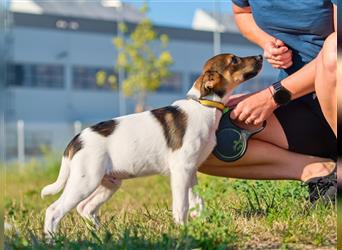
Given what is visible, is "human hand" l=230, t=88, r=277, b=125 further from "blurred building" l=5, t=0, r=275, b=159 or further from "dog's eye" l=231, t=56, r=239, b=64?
"blurred building" l=5, t=0, r=275, b=159

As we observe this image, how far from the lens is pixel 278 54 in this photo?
414 cm

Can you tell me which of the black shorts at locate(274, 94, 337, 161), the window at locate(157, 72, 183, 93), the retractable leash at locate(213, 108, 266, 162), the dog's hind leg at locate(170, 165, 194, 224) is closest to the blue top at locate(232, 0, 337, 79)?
the black shorts at locate(274, 94, 337, 161)

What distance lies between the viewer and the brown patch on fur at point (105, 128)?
362 centimetres

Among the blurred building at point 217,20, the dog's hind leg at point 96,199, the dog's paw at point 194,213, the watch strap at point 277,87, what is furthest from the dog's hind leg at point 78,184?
the blurred building at point 217,20

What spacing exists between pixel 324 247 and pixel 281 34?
160 centimetres

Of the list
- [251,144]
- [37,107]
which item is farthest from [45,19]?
[251,144]

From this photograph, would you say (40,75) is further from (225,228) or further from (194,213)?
(225,228)

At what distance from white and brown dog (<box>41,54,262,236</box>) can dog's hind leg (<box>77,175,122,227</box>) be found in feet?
0.28

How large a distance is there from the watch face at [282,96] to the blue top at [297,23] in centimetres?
28

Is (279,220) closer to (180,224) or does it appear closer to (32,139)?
(180,224)

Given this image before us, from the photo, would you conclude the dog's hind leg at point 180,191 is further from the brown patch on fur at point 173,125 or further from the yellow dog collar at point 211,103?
the yellow dog collar at point 211,103

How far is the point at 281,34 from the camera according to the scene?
424 centimetres

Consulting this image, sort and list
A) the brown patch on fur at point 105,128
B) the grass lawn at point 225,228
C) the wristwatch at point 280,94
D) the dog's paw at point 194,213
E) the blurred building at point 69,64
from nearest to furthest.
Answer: the grass lawn at point 225,228, the dog's paw at point 194,213, the brown patch on fur at point 105,128, the wristwatch at point 280,94, the blurred building at point 69,64

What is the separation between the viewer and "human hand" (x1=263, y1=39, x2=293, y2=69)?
4.14 metres
